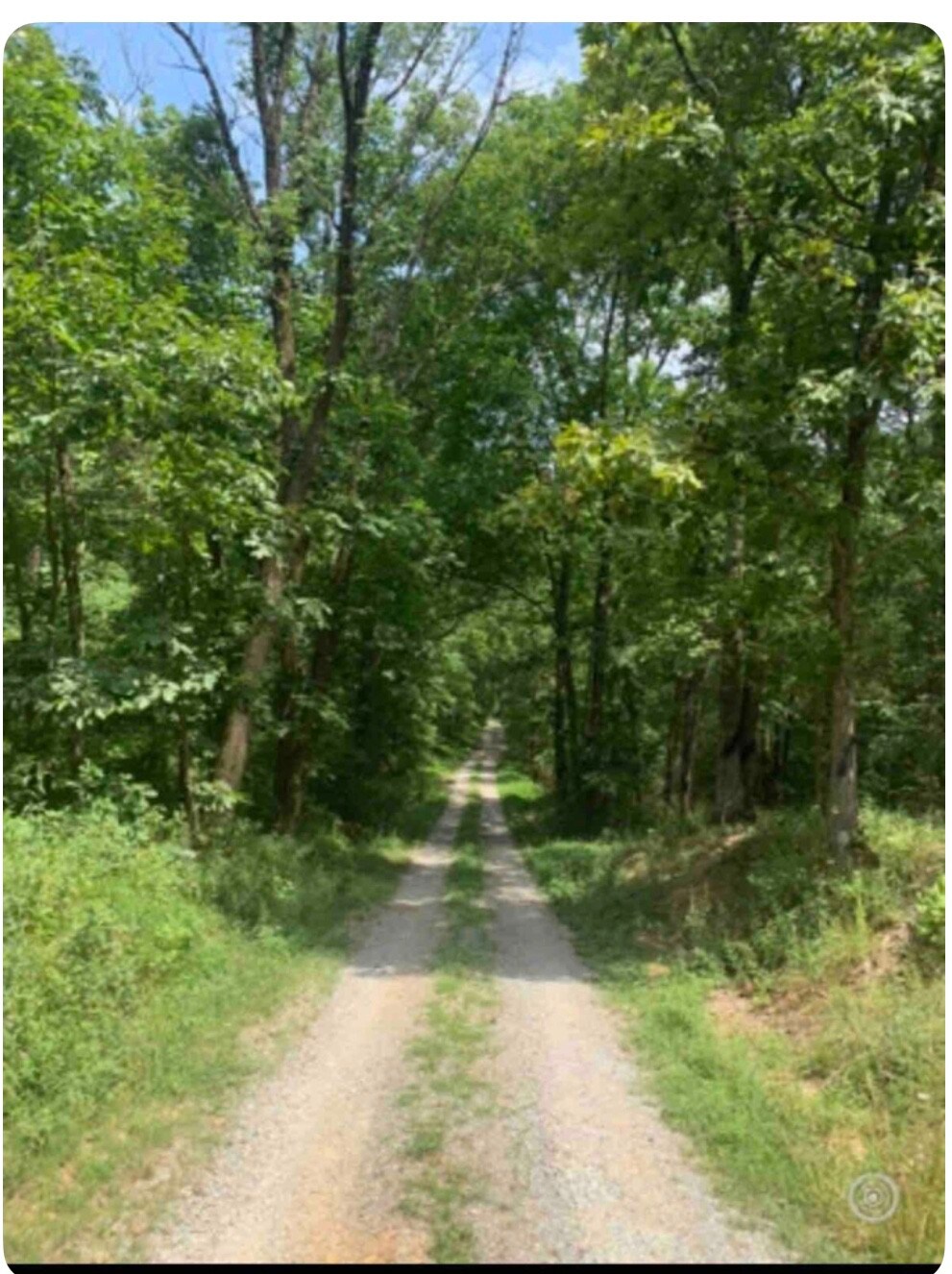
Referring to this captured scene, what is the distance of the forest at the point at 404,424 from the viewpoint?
25.4 ft

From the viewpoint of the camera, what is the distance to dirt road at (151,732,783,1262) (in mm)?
4254

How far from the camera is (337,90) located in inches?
510

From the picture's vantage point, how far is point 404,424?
1502 centimetres

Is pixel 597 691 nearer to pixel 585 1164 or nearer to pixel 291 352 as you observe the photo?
pixel 291 352

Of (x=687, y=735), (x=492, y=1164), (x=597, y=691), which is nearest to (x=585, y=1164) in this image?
(x=492, y=1164)

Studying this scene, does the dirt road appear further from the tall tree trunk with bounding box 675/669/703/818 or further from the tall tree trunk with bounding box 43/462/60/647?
the tall tree trunk with bounding box 675/669/703/818

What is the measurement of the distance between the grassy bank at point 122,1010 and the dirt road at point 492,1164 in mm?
284

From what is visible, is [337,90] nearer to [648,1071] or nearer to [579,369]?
[579,369]

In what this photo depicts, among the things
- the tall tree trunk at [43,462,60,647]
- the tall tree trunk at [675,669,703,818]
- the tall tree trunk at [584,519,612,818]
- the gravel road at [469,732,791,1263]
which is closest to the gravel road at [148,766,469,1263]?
the gravel road at [469,732,791,1263]

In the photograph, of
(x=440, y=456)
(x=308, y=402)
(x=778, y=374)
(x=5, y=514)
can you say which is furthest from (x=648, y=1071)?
(x=440, y=456)

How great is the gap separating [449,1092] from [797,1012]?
2863mm

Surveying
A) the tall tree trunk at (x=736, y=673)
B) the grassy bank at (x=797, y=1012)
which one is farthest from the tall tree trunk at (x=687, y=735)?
the grassy bank at (x=797, y=1012)

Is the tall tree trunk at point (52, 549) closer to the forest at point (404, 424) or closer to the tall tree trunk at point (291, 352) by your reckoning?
the forest at point (404, 424)

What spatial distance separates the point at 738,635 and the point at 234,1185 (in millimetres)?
9255
